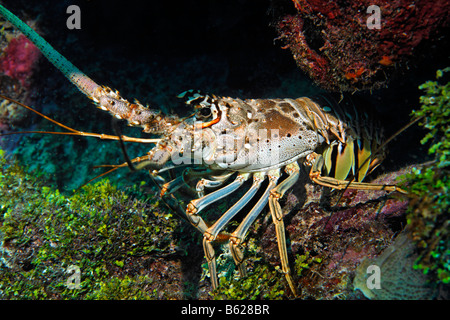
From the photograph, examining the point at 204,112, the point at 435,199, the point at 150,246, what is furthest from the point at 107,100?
the point at 435,199

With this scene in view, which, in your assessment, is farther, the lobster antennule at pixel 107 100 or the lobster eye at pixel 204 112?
the lobster eye at pixel 204 112

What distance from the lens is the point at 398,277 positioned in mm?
1990

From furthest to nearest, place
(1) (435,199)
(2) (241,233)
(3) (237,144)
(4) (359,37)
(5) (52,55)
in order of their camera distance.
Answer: (3) (237,144) < (2) (241,233) < (5) (52,55) < (4) (359,37) < (1) (435,199)

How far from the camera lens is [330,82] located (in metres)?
2.62

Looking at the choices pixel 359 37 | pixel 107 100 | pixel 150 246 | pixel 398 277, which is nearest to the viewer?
pixel 398 277

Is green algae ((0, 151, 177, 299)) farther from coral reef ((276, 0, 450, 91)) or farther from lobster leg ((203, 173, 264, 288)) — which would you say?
coral reef ((276, 0, 450, 91))

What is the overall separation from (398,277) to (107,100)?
3.04 m

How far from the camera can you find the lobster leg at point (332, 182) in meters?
2.41

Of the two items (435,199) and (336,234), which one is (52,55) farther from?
(435,199)

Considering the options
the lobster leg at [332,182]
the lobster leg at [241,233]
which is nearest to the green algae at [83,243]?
the lobster leg at [241,233]

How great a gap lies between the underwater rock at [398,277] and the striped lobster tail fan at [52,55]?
3.05 metres

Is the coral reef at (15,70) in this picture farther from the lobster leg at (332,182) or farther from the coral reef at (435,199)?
the coral reef at (435,199)

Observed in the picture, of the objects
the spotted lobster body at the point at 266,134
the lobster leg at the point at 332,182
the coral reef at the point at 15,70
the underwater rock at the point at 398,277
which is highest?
the coral reef at the point at 15,70
